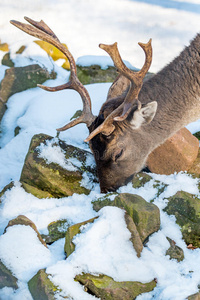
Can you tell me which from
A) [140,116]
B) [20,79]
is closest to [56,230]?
[140,116]

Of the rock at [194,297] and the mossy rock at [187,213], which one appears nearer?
the rock at [194,297]

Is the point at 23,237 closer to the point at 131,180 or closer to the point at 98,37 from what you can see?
the point at 131,180

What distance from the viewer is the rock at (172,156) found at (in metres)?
4.68

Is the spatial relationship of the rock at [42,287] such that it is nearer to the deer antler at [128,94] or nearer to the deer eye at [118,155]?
the deer antler at [128,94]

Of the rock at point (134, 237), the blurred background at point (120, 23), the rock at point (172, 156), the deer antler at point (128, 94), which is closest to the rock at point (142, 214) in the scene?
the rock at point (134, 237)

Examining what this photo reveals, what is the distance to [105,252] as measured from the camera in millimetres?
3021

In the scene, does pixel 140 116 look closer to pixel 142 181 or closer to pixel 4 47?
pixel 142 181

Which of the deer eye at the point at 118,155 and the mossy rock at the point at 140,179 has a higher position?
the deer eye at the point at 118,155

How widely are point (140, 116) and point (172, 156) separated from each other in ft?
2.61

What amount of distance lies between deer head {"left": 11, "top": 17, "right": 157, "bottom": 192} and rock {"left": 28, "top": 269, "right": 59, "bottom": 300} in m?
1.68

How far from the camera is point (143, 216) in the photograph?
130 inches

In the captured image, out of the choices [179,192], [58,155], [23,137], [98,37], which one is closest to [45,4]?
[98,37]

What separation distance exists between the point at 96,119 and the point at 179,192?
1.26 m

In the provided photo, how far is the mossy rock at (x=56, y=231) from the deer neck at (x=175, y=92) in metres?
1.57
